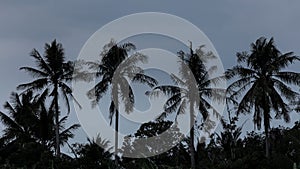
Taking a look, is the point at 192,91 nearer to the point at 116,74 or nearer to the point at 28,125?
the point at 116,74

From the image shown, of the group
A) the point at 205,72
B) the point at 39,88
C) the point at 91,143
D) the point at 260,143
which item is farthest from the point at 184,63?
the point at 260,143

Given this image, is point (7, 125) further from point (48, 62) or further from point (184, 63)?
point (184, 63)

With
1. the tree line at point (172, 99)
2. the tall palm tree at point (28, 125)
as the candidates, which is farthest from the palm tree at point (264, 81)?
the tall palm tree at point (28, 125)

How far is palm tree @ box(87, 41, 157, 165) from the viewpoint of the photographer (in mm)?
29109

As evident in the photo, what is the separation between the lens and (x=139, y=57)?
29.5m

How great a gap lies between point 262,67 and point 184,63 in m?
4.32

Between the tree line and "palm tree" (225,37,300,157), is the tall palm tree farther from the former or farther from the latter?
"palm tree" (225,37,300,157)

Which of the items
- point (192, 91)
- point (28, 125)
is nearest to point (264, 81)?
point (192, 91)

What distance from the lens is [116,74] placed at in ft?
96.0

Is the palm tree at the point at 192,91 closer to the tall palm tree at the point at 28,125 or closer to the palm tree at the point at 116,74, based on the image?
the palm tree at the point at 116,74

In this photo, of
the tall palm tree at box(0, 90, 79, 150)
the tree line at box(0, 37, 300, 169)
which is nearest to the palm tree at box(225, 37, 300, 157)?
the tree line at box(0, 37, 300, 169)

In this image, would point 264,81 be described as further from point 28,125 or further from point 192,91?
point 28,125

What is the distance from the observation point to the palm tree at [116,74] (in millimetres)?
29109

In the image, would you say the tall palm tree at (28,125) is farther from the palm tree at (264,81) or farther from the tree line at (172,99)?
the palm tree at (264,81)
